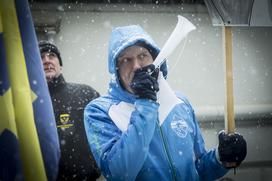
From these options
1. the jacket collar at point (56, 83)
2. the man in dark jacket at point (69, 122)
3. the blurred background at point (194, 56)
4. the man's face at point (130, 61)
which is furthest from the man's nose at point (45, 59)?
the man's face at point (130, 61)

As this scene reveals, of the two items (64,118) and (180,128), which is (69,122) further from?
(180,128)

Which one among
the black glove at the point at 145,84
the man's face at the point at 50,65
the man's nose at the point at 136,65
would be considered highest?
the man's face at the point at 50,65

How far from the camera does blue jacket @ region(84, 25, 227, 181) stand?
164cm

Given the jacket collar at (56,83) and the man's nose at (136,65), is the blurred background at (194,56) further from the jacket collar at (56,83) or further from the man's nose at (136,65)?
the man's nose at (136,65)

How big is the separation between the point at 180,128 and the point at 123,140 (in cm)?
34

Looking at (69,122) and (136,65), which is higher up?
(136,65)

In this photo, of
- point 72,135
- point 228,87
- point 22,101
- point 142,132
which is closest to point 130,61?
point 142,132

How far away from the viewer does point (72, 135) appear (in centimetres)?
303

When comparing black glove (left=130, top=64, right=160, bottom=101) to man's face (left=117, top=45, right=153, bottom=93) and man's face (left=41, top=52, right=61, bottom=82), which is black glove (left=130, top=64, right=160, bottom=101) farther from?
man's face (left=41, top=52, right=61, bottom=82)

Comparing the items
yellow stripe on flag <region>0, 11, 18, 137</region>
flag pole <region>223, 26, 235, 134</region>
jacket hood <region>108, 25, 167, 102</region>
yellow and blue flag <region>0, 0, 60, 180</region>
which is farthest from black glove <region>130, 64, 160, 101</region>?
yellow stripe on flag <region>0, 11, 18, 137</region>

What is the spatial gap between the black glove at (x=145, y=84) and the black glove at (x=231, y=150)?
1.36 feet

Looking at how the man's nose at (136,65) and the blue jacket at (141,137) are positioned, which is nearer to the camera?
the blue jacket at (141,137)

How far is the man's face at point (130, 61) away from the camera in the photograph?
1878 millimetres

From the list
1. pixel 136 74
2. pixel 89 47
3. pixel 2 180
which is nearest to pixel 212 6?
pixel 136 74
